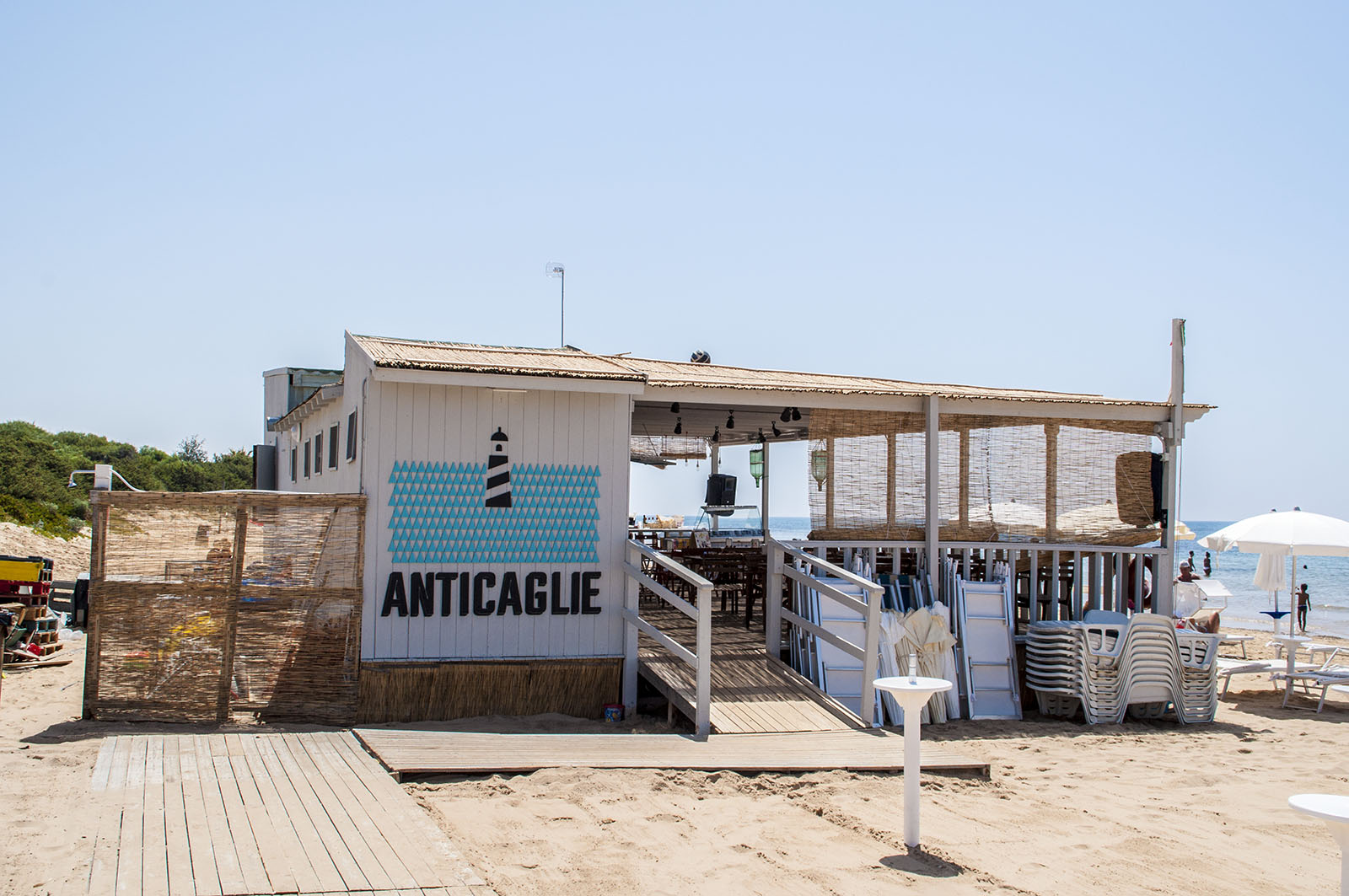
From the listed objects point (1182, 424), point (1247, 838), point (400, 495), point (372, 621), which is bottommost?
point (1247, 838)

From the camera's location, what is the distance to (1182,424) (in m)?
10.6

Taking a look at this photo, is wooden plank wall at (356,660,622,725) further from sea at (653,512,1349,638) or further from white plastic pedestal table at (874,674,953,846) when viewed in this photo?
sea at (653,512,1349,638)

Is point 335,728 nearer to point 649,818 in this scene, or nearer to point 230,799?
point 230,799

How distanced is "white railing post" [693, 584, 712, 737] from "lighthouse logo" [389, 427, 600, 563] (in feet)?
4.69

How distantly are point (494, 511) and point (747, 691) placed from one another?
7.98 ft

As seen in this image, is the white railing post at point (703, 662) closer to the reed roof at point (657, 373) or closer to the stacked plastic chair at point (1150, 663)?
the reed roof at point (657, 373)

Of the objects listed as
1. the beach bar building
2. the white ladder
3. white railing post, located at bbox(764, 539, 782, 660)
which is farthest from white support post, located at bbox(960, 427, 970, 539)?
white railing post, located at bbox(764, 539, 782, 660)

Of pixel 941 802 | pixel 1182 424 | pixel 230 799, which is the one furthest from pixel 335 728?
pixel 1182 424

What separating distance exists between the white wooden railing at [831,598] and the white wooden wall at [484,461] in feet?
4.83

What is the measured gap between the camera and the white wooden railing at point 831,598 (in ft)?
27.5

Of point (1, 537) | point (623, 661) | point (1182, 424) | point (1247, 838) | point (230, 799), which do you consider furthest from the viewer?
point (1, 537)

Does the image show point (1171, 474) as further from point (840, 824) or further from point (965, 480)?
point (840, 824)

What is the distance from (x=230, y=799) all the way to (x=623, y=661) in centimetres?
379

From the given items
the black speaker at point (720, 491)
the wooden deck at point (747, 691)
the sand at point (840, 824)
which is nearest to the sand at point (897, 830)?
the sand at point (840, 824)
